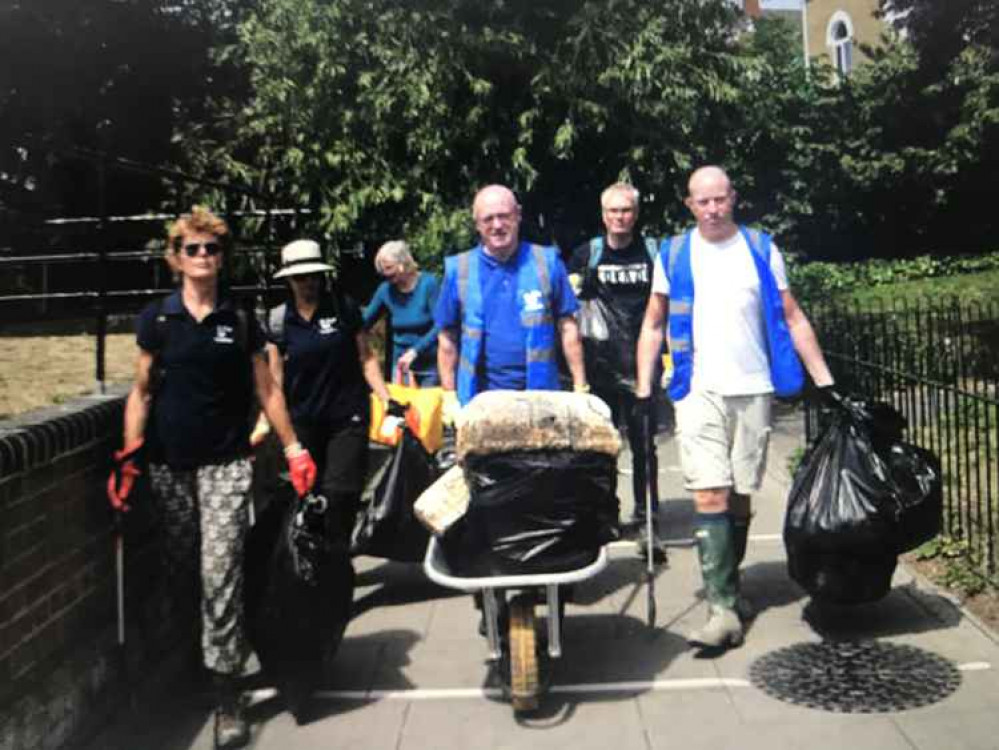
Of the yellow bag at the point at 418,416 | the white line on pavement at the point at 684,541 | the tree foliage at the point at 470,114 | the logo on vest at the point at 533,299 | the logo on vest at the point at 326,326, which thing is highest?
the tree foliage at the point at 470,114

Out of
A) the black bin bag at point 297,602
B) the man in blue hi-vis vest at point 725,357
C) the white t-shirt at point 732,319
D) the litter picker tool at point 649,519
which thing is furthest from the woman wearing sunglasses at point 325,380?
the white t-shirt at point 732,319

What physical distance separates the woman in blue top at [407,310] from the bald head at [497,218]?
6.66 ft

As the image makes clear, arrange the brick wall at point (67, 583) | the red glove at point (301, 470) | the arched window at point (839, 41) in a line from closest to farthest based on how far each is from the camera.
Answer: the brick wall at point (67, 583) < the red glove at point (301, 470) < the arched window at point (839, 41)

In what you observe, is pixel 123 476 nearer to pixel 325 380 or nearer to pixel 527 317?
pixel 325 380

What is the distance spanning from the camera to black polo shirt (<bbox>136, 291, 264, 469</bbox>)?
4242 mm

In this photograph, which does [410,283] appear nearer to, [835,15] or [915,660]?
[915,660]

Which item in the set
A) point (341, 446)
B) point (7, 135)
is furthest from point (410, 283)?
point (7, 135)

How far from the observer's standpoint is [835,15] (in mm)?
33062

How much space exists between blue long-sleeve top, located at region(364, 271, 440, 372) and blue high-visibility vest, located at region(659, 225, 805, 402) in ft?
7.34

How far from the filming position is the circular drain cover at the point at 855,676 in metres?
4.16

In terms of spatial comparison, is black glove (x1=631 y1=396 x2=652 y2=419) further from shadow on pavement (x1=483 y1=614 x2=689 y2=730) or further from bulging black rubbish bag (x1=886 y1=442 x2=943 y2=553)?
bulging black rubbish bag (x1=886 y1=442 x2=943 y2=553)

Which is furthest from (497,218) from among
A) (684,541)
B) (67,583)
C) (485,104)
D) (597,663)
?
(485,104)

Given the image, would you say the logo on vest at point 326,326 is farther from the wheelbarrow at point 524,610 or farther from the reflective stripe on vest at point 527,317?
the wheelbarrow at point 524,610

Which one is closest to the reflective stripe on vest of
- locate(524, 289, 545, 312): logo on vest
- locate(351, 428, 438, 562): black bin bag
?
locate(524, 289, 545, 312): logo on vest
